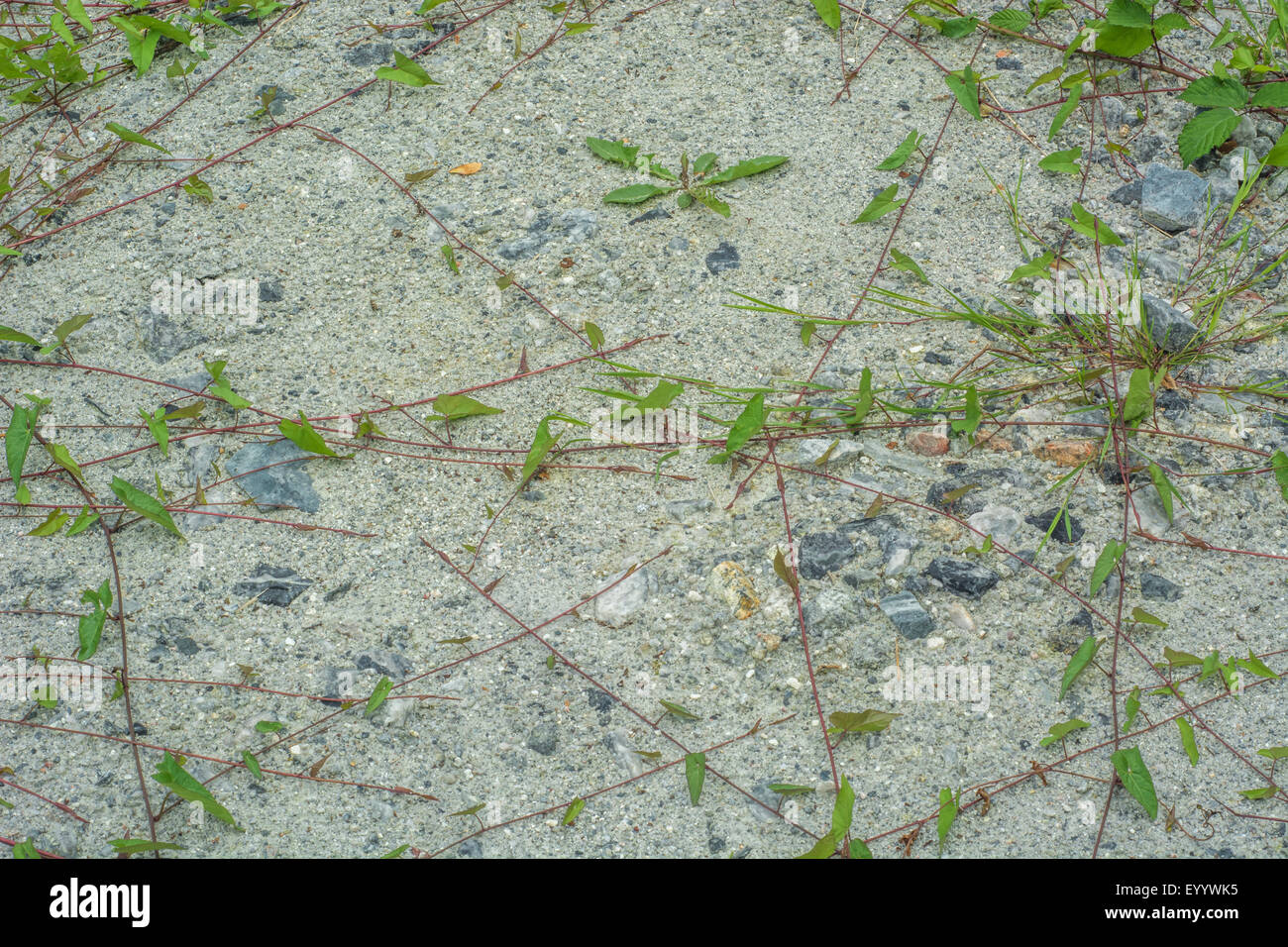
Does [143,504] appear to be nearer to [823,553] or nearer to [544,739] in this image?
[544,739]

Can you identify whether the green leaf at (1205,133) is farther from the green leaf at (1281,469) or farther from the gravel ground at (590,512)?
the green leaf at (1281,469)

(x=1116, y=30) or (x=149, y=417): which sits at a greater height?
(x=1116, y=30)

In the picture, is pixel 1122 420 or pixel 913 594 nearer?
pixel 913 594

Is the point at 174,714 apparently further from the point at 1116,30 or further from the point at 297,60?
the point at 1116,30

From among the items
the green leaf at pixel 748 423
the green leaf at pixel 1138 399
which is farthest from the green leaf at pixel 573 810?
the green leaf at pixel 1138 399

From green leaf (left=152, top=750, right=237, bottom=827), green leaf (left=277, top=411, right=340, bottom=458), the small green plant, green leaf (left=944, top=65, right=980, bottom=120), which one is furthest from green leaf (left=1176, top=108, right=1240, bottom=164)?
green leaf (left=152, top=750, right=237, bottom=827)

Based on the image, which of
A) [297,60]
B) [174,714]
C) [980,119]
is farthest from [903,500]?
[297,60]

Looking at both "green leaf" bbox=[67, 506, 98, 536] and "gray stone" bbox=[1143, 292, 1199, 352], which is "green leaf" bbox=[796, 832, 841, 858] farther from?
"green leaf" bbox=[67, 506, 98, 536]
